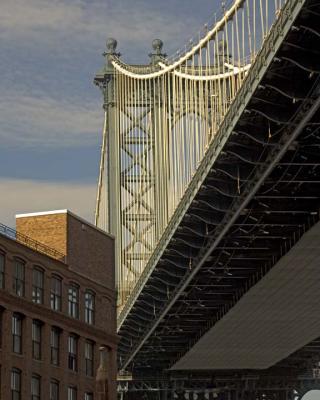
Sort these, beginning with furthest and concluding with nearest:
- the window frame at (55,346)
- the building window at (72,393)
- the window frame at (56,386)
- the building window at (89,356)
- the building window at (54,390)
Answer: the building window at (89,356) < the building window at (72,393) < the window frame at (55,346) < the building window at (54,390) < the window frame at (56,386)

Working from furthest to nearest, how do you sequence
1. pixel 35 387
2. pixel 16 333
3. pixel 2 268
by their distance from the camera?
1. pixel 35 387
2. pixel 16 333
3. pixel 2 268

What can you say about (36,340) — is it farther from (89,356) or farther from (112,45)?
(112,45)

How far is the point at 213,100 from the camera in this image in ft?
281

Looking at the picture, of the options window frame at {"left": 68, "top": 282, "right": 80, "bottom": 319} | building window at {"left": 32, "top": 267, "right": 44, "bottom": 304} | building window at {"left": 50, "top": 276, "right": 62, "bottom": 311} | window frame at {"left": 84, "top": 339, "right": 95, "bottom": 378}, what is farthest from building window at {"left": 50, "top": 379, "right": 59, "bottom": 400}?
window frame at {"left": 84, "top": 339, "right": 95, "bottom": 378}

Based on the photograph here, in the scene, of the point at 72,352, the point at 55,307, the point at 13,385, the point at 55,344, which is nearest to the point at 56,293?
the point at 55,307

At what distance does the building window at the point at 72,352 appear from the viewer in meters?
82.5

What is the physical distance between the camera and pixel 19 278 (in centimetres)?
7600

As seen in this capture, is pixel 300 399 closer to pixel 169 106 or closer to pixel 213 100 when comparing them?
pixel 169 106

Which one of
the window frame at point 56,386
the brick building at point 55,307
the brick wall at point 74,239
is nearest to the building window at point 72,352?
the brick building at point 55,307

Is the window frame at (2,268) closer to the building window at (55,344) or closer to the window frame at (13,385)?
the window frame at (13,385)

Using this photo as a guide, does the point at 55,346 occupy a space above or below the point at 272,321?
below

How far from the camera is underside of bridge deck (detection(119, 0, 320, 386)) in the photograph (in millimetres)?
55500

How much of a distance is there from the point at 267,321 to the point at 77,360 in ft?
124

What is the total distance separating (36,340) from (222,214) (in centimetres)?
1212
